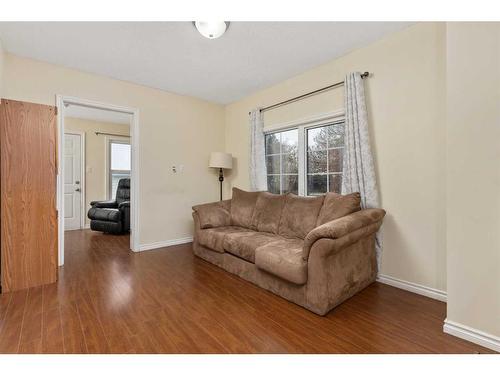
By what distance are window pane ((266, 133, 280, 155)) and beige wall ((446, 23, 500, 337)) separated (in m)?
2.25

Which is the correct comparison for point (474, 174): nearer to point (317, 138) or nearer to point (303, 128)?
point (317, 138)

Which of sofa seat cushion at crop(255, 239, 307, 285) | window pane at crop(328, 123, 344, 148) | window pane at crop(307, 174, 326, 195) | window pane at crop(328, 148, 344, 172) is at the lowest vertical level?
sofa seat cushion at crop(255, 239, 307, 285)

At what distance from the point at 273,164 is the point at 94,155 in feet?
13.7

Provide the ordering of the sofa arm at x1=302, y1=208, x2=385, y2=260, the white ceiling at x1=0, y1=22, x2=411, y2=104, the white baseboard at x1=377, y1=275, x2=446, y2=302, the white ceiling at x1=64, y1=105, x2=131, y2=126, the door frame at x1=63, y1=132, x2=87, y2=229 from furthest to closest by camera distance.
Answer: the door frame at x1=63, y1=132, x2=87, y2=229 < the white ceiling at x1=64, y1=105, x2=131, y2=126 < the white ceiling at x1=0, y1=22, x2=411, y2=104 < the white baseboard at x1=377, y1=275, x2=446, y2=302 < the sofa arm at x1=302, y1=208, x2=385, y2=260

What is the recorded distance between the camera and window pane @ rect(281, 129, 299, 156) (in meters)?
3.36

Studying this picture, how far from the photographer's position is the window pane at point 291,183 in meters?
3.34

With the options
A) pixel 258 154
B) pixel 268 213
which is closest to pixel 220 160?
pixel 258 154

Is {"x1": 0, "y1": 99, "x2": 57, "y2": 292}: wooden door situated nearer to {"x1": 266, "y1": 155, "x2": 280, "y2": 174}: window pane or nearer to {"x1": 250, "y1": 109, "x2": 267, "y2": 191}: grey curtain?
{"x1": 250, "y1": 109, "x2": 267, "y2": 191}: grey curtain

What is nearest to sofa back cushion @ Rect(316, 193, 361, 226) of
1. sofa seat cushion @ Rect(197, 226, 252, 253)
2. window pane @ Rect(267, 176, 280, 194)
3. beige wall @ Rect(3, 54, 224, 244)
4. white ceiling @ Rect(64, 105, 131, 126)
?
sofa seat cushion @ Rect(197, 226, 252, 253)

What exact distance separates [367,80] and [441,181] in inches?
48.6

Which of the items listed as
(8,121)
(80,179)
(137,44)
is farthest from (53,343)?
(80,179)

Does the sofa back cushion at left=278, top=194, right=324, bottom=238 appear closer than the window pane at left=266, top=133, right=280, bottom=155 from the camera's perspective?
Yes

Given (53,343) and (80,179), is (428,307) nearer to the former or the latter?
(53,343)

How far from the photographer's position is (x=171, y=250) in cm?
358
